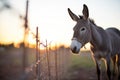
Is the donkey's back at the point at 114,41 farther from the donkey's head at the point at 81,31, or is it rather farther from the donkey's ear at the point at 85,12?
the donkey's ear at the point at 85,12

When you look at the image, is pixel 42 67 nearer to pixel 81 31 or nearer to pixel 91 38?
pixel 91 38

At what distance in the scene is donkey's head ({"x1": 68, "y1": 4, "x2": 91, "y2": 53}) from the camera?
5642 mm

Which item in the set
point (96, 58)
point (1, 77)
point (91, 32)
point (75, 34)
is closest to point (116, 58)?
point (96, 58)

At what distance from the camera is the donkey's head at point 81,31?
5.64 metres

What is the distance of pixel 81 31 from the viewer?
19.9 ft

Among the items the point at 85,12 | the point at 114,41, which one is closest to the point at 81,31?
the point at 85,12

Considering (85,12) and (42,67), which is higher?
(85,12)

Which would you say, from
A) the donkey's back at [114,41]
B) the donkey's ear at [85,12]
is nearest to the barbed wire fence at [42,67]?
the donkey's ear at [85,12]

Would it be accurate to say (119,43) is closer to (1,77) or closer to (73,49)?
(73,49)

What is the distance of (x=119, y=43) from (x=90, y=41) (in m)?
2.19

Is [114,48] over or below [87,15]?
below

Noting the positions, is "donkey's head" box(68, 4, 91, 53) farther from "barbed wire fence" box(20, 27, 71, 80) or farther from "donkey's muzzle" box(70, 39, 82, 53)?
"barbed wire fence" box(20, 27, 71, 80)

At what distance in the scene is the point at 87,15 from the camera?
6414mm

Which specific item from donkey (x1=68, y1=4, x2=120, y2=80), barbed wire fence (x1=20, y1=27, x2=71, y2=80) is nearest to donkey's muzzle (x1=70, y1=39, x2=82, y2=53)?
donkey (x1=68, y1=4, x2=120, y2=80)
